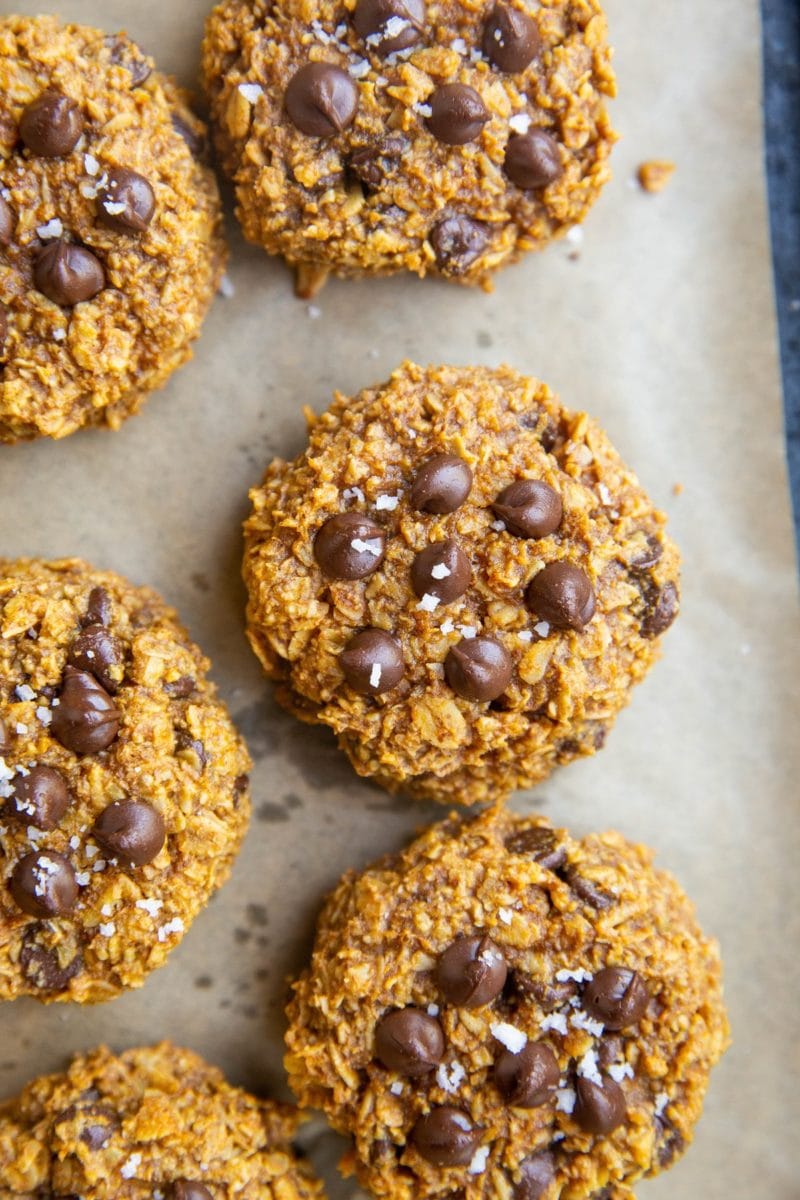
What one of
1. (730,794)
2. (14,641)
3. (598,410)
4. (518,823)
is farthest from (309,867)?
(598,410)

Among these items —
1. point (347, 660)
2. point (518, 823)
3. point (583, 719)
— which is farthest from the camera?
point (518, 823)

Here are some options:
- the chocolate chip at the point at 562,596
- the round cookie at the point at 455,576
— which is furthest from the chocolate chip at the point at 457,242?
the chocolate chip at the point at 562,596

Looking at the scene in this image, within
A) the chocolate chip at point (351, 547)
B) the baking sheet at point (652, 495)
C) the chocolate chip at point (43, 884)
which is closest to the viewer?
the chocolate chip at point (43, 884)

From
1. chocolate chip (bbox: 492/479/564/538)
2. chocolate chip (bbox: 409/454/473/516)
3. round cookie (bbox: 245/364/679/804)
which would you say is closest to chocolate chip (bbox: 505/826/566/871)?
round cookie (bbox: 245/364/679/804)

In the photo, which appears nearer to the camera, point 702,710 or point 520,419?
point 520,419

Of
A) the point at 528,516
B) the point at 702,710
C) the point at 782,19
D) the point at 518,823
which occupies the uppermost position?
the point at 782,19

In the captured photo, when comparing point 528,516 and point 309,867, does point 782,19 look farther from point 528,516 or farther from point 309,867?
point 309,867

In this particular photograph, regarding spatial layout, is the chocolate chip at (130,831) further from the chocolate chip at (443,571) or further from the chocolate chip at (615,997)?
the chocolate chip at (615,997)

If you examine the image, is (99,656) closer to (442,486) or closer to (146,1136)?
(442,486)
